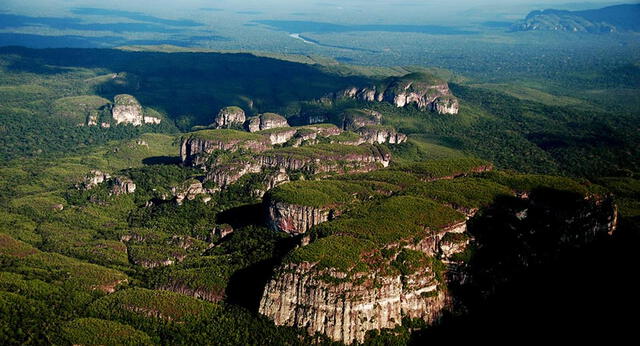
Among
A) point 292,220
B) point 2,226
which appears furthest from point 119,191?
point 292,220

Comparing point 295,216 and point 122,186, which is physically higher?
point 295,216

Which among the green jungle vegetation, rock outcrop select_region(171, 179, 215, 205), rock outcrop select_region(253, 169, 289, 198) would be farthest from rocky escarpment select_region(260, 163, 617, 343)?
rock outcrop select_region(171, 179, 215, 205)

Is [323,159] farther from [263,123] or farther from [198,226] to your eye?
[263,123]

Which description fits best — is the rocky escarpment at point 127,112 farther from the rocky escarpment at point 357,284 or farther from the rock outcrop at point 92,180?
the rocky escarpment at point 357,284

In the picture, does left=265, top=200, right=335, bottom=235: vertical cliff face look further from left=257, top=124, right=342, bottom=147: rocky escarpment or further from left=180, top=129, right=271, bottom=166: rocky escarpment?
left=257, top=124, right=342, bottom=147: rocky escarpment

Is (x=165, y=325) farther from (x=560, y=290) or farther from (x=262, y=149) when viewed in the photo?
(x=262, y=149)

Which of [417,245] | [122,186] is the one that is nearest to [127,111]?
[122,186]

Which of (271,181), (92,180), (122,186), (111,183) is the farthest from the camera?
(111,183)
